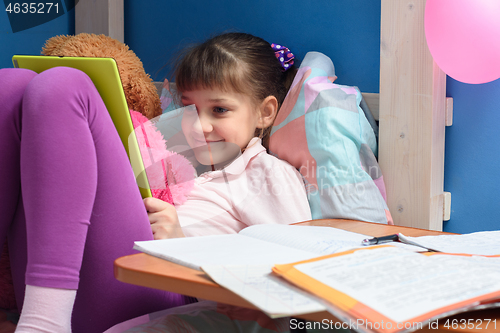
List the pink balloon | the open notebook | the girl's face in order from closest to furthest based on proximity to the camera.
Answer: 1. the open notebook
2. the pink balloon
3. the girl's face

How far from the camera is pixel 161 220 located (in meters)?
0.85

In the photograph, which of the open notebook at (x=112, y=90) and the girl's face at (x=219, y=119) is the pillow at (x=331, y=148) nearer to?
the girl's face at (x=219, y=119)

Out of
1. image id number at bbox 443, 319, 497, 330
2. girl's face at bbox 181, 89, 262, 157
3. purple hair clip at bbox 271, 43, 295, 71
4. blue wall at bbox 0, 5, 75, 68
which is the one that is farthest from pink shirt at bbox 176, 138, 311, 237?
blue wall at bbox 0, 5, 75, 68

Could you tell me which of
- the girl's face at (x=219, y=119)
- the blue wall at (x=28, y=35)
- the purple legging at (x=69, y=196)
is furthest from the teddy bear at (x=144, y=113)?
the blue wall at (x=28, y=35)

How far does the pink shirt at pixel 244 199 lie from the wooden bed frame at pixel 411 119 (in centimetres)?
25

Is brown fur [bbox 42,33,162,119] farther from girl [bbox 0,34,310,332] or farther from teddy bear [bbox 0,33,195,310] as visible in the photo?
girl [bbox 0,34,310,332]

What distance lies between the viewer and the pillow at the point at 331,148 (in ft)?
3.28

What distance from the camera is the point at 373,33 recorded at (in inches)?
46.6

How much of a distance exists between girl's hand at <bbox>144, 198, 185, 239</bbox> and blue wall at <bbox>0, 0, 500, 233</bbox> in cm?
68

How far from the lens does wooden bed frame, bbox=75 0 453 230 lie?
1016mm

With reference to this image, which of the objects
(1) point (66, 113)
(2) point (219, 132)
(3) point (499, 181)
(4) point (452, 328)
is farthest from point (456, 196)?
(1) point (66, 113)

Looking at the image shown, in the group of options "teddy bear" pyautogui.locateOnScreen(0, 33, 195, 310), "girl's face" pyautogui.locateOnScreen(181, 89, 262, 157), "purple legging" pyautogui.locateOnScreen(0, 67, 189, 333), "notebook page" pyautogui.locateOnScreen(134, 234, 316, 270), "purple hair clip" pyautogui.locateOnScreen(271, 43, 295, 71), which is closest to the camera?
"notebook page" pyautogui.locateOnScreen(134, 234, 316, 270)

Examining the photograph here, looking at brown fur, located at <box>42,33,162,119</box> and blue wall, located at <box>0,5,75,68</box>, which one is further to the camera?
blue wall, located at <box>0,5,75,68</box>

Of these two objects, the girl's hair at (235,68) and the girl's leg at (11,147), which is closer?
the girl's leg at (11,147)
